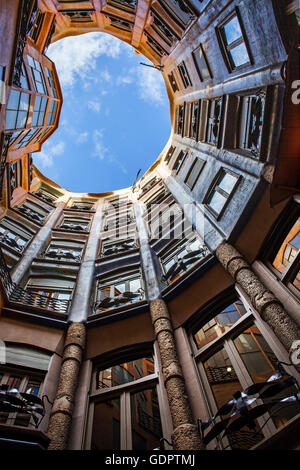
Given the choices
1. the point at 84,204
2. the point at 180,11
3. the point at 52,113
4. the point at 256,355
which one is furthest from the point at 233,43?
the point at 84,204

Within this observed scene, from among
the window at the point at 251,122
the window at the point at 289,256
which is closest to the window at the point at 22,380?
the window at the point at 289,256

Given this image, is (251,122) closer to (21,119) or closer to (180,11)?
(180,11)

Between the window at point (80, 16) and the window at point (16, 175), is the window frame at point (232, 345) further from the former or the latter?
the window at point (80, 16)

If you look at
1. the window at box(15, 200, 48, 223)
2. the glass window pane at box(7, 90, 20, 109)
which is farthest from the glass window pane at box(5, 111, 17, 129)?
the window at box(15, 200, 48, 223)

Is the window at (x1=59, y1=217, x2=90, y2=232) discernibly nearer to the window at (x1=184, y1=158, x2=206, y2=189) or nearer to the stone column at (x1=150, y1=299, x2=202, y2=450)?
the window at (x1=184, y1=158, x2=206, y2=189)

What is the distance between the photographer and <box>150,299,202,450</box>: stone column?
18.7ft

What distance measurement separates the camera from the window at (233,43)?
11383mm

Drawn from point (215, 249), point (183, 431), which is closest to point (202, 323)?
point (215, 249)

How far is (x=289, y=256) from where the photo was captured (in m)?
8.09

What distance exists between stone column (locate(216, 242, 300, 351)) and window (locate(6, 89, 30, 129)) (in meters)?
10.9

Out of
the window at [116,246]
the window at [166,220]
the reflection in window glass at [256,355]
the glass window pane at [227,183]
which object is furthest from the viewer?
the window at [116,246]

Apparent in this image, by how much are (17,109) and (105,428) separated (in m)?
13.9

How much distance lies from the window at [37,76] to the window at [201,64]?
9.82m

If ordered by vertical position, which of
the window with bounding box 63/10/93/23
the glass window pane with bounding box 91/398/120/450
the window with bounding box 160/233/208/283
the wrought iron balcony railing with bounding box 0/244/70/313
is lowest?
the glass window pane with bounding box 91/398/120/450
